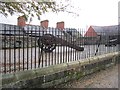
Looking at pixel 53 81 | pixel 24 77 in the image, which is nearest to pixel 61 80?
pixel 53 81

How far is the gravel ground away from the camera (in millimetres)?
6432

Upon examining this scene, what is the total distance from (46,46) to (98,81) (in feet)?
10.5

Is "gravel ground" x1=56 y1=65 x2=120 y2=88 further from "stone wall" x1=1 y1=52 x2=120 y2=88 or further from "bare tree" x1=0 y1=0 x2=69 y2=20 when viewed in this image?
"bare tree" x1=0 y1=0 x2=69 y2=20

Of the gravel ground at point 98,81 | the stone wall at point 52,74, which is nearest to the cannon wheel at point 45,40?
the stone wall at point 52,74

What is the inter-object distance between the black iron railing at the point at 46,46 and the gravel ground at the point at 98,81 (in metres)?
0.82

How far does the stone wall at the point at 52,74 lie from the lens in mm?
4873

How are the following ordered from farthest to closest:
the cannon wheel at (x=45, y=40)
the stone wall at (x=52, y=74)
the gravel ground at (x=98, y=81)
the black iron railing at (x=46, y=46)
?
the cannon wheel at (x=45, y=40) → the gravel ground at (x=98, y=81) → the black iron railing at (x=46, y=46) → the stone wall at (x=52, y=74)

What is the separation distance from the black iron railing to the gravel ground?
2.69ft

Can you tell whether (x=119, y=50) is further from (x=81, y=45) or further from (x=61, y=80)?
(x=61, y=80)

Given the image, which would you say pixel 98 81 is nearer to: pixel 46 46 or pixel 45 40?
pixel 45 40

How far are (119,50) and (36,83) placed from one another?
709cm

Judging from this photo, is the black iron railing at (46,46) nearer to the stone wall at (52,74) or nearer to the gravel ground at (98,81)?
the stone wall at (52,74)

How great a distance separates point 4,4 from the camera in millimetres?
6207

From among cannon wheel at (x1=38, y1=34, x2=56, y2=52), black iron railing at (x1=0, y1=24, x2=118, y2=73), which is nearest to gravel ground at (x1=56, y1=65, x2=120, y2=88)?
black iron railing at (x1=0, y1=24, x2=118, y2=73)
